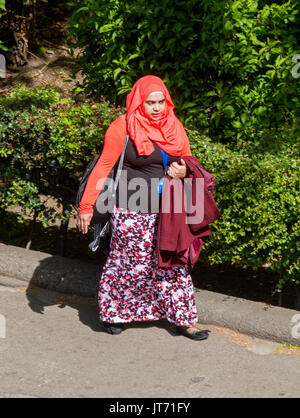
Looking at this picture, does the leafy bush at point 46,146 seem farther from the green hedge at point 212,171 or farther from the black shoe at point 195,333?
the black shoe at point 195,333

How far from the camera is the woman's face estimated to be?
411 cm

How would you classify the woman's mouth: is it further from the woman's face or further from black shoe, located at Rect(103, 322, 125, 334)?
black shoe, located at Rect(103, 322, 125, 334)

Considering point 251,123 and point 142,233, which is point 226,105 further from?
point 142,233

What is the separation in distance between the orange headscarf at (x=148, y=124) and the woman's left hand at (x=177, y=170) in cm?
11

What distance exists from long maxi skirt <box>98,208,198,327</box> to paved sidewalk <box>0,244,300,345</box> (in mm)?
255

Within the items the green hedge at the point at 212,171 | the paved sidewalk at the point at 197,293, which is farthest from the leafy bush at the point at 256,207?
the paved sidewalk at the point at 197,293

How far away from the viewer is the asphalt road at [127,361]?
147 inches

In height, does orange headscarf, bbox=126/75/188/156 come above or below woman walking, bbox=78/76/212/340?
above

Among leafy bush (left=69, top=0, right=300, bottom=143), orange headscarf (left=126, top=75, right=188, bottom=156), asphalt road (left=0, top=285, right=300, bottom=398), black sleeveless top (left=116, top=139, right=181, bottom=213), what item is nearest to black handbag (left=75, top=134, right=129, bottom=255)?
black sleeveless top (left=116, top=139, right=181, bottom=213)

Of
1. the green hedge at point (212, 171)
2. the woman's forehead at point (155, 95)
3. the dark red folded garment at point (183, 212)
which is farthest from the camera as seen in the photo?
the green hedge at point (212, 171)

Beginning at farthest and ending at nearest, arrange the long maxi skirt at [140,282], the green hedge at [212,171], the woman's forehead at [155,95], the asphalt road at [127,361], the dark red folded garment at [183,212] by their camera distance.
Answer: the green hedge at [212,171]
the long maxi skirt at [140,282]
the dark red folded garment at [183,212]
the woman's forehead at [155,95]
the asphalt road at [127,361]

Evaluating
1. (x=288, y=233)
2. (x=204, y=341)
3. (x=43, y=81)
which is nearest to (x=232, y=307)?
(x=204, y=341)

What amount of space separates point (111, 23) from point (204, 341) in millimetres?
2805

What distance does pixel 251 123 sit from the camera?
5.39 m
